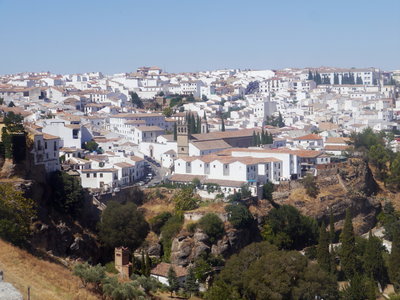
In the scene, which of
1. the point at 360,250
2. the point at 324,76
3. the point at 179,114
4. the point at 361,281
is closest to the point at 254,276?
the point at 361,281

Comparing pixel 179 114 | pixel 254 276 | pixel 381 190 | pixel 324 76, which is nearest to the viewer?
pixel 254 276

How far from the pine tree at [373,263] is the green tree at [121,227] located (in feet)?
41.3

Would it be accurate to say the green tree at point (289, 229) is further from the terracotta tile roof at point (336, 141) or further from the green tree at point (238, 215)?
the terracotta tile roof at point (336, 141)

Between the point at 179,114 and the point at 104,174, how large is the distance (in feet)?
98.7

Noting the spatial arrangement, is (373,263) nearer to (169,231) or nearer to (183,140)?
(169,231)

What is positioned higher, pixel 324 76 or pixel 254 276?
pixel 324 76

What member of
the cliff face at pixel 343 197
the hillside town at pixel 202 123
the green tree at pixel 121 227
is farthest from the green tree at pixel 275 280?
the cliff face at pixel 343 197

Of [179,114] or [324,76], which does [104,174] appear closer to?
[179,114]

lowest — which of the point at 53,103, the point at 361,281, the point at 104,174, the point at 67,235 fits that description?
the point at 361,281

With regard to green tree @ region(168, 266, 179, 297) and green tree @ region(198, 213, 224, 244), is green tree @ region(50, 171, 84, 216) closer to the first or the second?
green tree @ region(168, 266, 179, 297)

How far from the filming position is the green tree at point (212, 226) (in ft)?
117

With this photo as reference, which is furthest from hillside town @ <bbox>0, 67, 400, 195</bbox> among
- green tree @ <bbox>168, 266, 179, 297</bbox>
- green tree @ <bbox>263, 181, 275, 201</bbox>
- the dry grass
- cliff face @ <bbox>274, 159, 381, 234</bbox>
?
the dry grass

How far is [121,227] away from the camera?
33.3 m

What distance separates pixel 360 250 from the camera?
3844 centimetres
